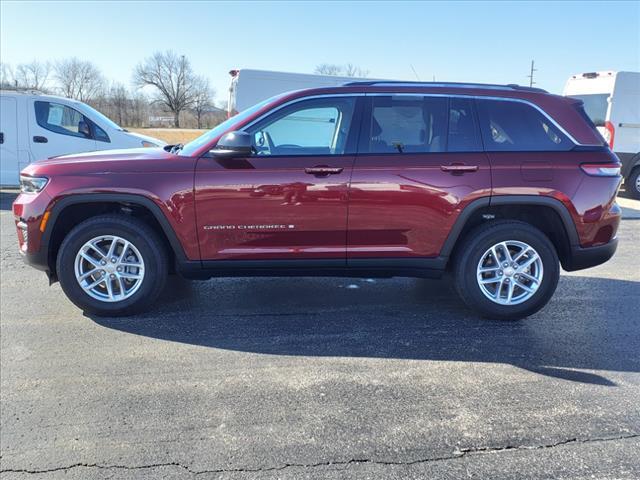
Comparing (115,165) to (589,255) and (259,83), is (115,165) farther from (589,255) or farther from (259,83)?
(259,83)

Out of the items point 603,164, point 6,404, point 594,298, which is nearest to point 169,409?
point 6,404

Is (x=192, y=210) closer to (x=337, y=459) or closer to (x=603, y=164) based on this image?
(x=337, y=459)

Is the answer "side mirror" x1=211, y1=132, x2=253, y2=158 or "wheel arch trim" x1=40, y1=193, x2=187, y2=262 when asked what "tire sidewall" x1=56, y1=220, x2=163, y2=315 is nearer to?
"wheel arch trim" x1=40, y1=193, x2=187, y2=262

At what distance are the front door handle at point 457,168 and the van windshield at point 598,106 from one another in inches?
361

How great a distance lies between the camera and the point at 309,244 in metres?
4.01

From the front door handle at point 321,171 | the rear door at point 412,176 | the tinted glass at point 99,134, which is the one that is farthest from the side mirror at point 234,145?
the tinted glass at point 99,134

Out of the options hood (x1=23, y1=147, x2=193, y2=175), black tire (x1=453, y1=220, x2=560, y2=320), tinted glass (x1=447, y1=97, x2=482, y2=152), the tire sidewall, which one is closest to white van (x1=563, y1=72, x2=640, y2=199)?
black tire (x1=453, y1=220, x2=560, y2=320)

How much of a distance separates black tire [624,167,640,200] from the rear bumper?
926 centimetres

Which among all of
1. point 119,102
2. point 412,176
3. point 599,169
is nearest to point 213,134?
point 412,176

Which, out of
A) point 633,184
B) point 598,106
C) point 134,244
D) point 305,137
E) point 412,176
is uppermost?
point 598,106

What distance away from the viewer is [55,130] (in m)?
10.2

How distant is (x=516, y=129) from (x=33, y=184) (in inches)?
155

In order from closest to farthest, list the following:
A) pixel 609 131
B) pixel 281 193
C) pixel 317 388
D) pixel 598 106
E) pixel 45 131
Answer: pixel 317 388 → pixel 281 193 → pixel 45 131 → pixel 609 131 → pixel 598 106

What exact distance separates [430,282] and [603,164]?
6.46 feet
